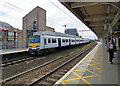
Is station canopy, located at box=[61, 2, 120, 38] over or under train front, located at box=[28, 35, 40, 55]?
over

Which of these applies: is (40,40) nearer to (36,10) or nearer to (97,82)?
(97,82)

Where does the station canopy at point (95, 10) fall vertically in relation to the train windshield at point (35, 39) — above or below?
above

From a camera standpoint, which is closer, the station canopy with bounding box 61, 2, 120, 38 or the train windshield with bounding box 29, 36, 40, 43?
the station canopy with bounding box 61, 2, 120, 38

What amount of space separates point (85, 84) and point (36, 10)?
75.3ft

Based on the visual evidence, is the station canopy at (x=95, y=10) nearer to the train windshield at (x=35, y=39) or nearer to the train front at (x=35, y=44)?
the train windshield at (x=35, y=39)

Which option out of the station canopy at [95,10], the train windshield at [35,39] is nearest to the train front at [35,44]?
the train windshield at [35,39]

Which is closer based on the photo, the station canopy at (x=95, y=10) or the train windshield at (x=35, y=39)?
the station canopy at (x=95, y=10)

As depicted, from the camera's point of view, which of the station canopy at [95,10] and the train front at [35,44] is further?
the train front at [35,44]

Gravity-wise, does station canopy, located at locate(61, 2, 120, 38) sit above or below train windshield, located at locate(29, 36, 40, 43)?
above

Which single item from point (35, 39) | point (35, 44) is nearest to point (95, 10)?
point (35, 39)

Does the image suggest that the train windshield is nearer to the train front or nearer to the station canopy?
the train front

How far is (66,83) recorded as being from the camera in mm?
3295

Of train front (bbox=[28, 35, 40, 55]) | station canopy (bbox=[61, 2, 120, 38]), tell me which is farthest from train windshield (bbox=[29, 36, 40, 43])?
station canopy (bbox=[61, 2, 120, 38])

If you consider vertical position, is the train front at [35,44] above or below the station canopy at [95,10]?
below
